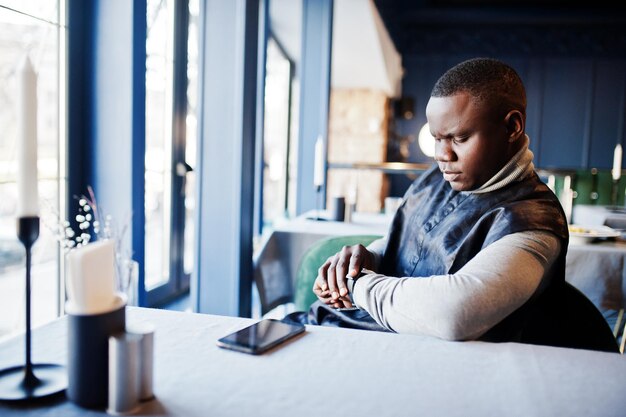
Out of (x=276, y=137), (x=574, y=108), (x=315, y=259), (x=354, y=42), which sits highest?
(x=354, y=42)

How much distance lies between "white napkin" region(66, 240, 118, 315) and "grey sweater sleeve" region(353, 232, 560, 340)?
0.55m

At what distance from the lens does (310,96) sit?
4738 millimetres

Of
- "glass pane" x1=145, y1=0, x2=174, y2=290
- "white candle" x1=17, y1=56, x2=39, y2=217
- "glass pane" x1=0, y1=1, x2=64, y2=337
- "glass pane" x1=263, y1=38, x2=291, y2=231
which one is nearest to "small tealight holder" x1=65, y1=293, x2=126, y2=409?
"white candle" x1=17, y1=56, x2=39, y2=217

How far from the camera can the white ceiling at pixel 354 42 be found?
18.4 feet

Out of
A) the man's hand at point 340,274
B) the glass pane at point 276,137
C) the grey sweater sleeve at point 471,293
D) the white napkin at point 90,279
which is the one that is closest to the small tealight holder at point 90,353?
the white napkin at point 90,279

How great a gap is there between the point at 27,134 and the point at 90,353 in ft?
0.97

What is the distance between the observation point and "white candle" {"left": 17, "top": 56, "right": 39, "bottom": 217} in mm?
727

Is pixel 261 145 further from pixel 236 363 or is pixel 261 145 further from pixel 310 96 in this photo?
pixel 236 363

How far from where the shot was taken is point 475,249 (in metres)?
1.26

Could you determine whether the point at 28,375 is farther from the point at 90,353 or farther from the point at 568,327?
the point at 568,327

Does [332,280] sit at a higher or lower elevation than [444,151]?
lower

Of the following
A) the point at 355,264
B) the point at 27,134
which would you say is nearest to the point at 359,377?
the point at 355,264

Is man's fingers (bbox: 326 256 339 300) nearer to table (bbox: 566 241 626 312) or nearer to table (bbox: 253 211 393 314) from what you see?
table (bbox: 253 211 393 314)

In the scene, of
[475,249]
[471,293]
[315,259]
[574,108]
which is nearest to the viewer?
[471,293]
